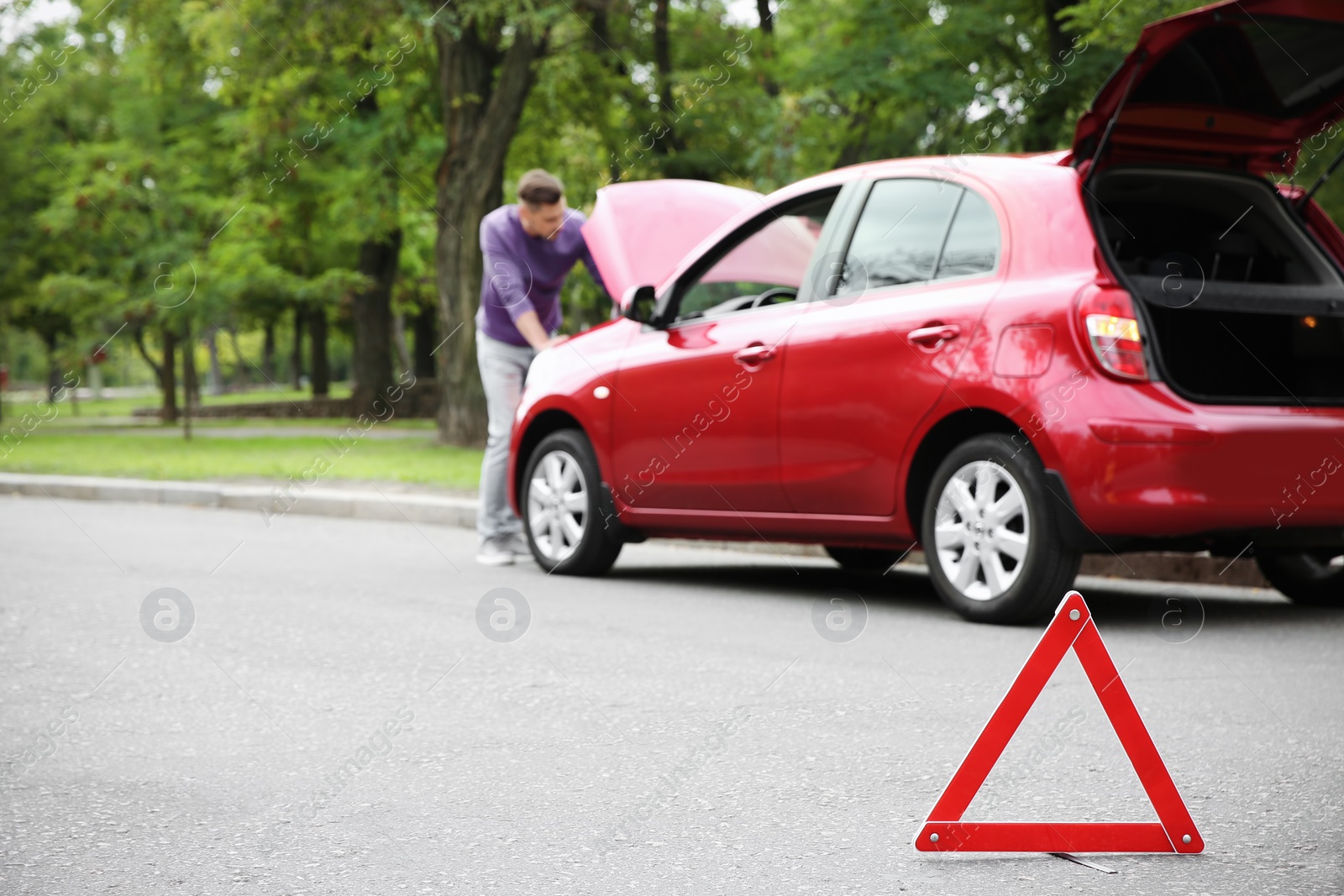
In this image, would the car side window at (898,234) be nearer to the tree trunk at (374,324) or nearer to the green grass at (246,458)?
the green grass at (246,458)

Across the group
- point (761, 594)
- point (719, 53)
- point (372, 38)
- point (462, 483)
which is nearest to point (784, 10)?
point (719, 53)

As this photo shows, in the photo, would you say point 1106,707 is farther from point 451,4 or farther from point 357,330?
point 357,330

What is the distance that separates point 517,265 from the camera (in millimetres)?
8289

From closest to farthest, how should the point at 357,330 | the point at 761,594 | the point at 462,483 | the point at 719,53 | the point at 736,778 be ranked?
the point at 736,778 → the point at 761,594 → the point at 462,483 → the point at 719,53 → the point at 357,330

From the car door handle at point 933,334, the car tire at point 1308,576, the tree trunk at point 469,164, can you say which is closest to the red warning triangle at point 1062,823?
the car door handle at point 933,334

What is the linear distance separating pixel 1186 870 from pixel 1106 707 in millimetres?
336

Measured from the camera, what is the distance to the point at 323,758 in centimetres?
387

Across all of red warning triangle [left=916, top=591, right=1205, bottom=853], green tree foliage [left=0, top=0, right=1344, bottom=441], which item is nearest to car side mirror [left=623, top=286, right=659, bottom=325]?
red warning triangle [left=916, top=591, right=1205, bottom=853]

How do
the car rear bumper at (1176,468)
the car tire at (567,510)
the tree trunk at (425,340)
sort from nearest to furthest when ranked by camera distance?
the car rear bumper at (1176,468) → the car tire at (567,510) → the tree trunk at (425,340)

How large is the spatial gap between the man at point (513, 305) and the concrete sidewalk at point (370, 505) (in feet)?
3.81

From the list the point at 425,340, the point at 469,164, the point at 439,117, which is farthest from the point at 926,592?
the point at 425,340

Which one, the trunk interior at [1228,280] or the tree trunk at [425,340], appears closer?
the trunk interior at [1228,280]

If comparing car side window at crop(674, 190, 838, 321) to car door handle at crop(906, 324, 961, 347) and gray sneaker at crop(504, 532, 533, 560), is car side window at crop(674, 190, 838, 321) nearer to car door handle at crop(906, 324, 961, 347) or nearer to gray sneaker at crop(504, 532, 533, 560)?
car door handle at crop(906, 324, 961, 347)

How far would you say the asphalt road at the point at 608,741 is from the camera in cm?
299
